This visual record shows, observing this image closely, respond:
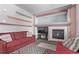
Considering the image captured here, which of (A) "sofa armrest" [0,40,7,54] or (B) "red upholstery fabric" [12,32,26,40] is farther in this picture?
(B) "red upholstery fabric" [12,32,26,40]

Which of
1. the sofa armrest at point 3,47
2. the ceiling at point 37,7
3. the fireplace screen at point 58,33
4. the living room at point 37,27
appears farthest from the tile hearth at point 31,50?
the ceiling at point 37,7

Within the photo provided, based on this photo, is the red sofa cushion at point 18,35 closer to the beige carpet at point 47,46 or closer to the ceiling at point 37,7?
the beige carpet at point 47,46

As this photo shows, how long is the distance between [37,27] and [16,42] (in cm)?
55

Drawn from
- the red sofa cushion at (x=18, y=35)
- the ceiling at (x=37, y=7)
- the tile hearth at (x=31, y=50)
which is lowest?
the tile hearth at (x=31, y=50)

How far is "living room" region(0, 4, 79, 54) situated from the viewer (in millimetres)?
1794

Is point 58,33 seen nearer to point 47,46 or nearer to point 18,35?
point 47,46

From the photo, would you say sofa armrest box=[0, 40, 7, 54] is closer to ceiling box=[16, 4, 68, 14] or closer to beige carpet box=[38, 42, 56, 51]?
beige carpet box=[38, 42, 56, 51]

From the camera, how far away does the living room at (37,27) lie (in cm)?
179

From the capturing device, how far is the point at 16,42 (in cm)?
188

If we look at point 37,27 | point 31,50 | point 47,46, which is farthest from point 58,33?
point 31,50

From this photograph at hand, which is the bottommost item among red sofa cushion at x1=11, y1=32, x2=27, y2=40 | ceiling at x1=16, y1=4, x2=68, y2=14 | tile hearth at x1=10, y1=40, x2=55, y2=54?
tile hearth at x1=10, y1=40, x2=55, y2=54

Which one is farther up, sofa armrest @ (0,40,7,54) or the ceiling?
the ceiling

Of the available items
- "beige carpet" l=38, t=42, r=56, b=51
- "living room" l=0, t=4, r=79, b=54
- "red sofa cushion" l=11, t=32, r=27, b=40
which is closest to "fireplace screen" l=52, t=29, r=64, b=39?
"living room" l=0, t=4, r=79, b=54
